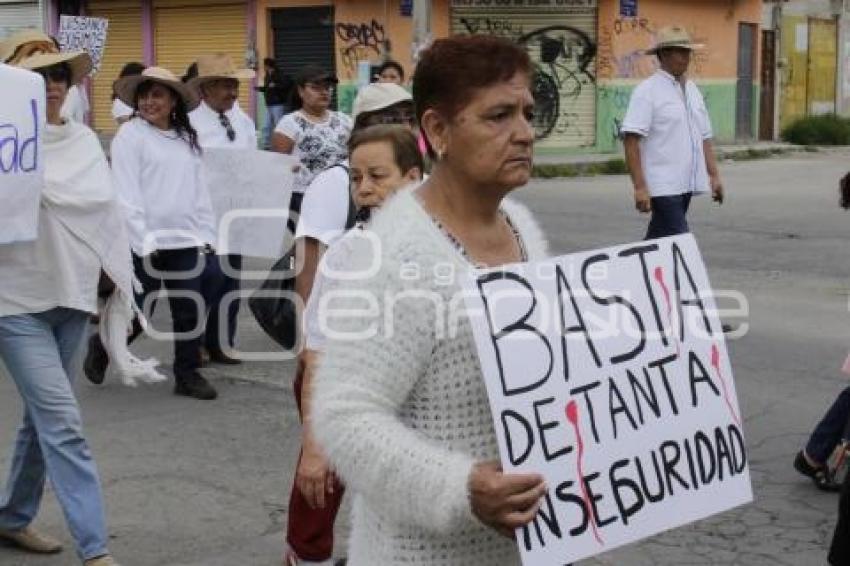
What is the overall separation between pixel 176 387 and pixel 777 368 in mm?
3520

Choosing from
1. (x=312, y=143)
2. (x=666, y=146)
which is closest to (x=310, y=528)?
(x=312, y=143)

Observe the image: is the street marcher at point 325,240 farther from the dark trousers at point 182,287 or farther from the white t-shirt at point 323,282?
the dark trousers at point 182,287

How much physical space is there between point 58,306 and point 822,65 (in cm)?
3183

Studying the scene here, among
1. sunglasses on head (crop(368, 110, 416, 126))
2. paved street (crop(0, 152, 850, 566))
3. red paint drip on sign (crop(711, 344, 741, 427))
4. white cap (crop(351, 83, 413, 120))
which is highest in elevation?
white cap (crop(351, 83, 413, 120))

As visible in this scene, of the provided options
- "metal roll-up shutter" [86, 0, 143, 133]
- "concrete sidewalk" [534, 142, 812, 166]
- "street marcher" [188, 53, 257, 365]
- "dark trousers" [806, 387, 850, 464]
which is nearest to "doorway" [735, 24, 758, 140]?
"concrete sidewalk" [534, 142, 812, 166]

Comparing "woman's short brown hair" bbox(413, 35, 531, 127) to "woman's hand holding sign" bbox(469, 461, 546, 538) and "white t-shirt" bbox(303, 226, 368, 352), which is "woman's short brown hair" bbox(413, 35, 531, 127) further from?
"woman's hand holding sign" bbox(469, 461, 546, 538)

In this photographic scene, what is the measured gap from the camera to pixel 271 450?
597 centimetres

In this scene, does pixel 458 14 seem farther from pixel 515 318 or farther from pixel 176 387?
pixel 515 318

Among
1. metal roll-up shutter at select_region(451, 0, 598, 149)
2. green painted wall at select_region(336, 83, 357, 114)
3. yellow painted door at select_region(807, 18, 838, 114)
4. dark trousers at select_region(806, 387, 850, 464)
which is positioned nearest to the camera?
dark trousers at select_region(806, 387, 850, 464)

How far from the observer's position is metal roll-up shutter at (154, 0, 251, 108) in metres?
26.8

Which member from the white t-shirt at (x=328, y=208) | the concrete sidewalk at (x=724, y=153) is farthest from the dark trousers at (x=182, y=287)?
the concrete sidewalk at (x=724, y=153)

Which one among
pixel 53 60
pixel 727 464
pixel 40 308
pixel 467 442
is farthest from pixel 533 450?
pixel 53 60

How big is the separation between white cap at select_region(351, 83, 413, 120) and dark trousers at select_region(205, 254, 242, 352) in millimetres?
2670

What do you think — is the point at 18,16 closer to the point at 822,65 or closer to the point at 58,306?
the point at 822,65
